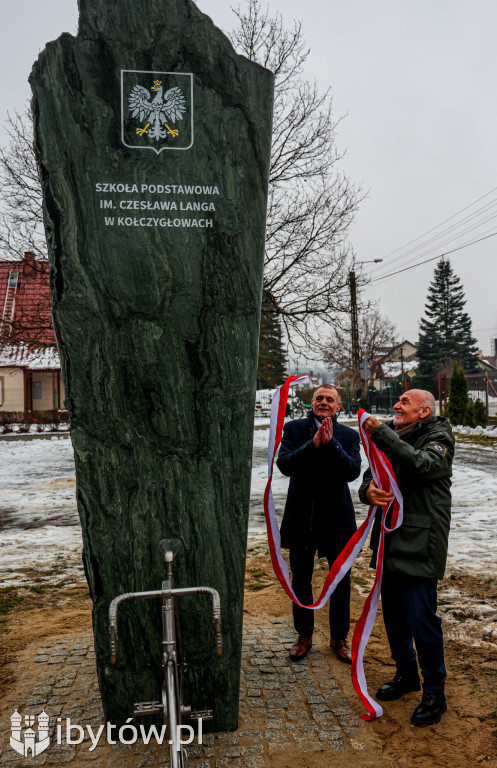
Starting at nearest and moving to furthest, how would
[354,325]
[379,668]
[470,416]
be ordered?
[379,668]
[470,416]
[354,325]

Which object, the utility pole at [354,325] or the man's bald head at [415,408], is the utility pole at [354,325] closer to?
Result: the utility pole at [354,325]

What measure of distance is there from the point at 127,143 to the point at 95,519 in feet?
6.49

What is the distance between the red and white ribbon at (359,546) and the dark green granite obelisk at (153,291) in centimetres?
54

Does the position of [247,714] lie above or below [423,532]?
below

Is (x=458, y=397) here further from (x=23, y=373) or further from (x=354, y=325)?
(x=23, y=373)

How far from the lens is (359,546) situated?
362cm

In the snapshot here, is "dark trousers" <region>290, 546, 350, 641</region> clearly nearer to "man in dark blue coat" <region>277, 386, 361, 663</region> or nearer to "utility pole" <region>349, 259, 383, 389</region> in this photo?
"man in dark blue coat" <region>277, 386, 361, 663</region>

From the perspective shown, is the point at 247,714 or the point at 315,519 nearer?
the point at 247,714

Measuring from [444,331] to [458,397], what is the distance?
34679 mm

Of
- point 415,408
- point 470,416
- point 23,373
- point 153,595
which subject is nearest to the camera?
point 153,595

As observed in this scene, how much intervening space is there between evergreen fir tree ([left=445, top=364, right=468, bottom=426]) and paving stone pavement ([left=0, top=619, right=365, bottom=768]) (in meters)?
17.6

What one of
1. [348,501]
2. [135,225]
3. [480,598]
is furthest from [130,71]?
[480,598]

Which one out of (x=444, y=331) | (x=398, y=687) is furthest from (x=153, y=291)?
(x=444, y=331)

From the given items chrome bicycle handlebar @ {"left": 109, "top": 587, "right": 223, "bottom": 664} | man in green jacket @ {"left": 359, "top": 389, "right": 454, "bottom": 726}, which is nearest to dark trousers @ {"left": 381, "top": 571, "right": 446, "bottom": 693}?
man in green jacket @ {"left": 359, "top": 389, "right": 454, "bottom": 726}
